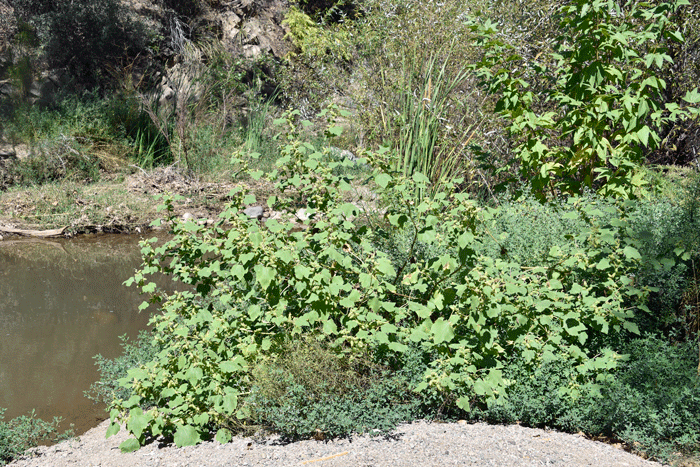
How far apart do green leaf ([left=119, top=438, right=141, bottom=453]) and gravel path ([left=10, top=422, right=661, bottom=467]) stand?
31 mm

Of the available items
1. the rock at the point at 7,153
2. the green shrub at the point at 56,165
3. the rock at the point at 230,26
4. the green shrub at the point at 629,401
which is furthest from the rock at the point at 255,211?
the rock at the point at 230,26

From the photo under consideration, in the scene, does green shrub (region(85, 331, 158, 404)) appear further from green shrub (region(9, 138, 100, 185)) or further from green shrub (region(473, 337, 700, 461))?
green shrub (region(9, 138, 100, 185))

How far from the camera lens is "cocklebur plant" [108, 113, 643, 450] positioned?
259 centimetres

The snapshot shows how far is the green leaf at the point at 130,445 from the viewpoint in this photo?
8.77 ft

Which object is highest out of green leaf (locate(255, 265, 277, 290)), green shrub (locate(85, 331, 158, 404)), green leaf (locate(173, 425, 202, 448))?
green leaf (locate(255, 265, 277, 290))

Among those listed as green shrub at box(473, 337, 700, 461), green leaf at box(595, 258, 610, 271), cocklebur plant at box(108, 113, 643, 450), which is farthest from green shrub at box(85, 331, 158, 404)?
green leaf at box(595, 258, 610, 271)

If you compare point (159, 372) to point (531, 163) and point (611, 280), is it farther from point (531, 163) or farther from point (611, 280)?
point (531, 163)

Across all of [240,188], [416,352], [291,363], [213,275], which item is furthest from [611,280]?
[213,275]

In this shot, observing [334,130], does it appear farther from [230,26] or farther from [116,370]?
[230,26]

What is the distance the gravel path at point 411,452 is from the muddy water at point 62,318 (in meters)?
1.08

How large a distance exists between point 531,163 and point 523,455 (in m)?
2.24

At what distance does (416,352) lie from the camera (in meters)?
2.88

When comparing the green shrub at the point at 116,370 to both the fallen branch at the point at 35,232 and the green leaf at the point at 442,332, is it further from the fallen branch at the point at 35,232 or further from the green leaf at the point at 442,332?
the fallen branch at the point at 35,232

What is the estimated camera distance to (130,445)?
8.80ft
